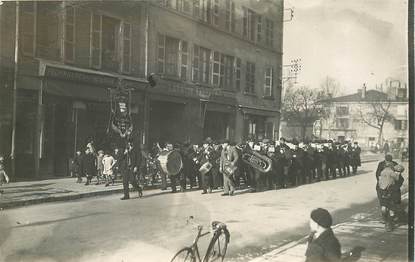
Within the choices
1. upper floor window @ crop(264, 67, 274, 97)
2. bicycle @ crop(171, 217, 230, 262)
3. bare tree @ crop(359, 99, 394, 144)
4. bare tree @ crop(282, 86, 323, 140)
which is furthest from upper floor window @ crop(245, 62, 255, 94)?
bicycle @ crop(171, 217, 230, 262)

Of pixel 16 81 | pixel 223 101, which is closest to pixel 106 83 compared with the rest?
pixel 16 81

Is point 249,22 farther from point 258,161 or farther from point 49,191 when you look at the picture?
point 49,191

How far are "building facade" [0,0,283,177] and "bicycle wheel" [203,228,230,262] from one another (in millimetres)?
939

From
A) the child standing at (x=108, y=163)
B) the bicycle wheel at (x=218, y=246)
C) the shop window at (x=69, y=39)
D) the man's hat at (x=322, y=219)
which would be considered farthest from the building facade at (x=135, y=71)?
the man's hat at (x=322, y=219)

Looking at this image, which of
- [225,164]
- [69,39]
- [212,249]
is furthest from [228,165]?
[69,39]

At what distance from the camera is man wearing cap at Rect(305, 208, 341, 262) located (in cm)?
305

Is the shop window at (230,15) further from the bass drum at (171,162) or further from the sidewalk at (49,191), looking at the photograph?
the sidewalk at (49,191)

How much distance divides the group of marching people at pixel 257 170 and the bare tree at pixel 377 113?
0.25 m

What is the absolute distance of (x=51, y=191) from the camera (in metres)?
4.41

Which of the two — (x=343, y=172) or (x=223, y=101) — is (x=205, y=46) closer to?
(x=223, y=101)

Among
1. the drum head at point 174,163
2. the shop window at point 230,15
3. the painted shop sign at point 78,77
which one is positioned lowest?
the drum head at point 174,163

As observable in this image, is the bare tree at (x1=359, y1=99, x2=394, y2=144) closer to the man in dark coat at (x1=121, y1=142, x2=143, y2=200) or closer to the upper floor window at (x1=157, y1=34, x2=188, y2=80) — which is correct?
the upper floor window at (x1=157, y1=34, x2=188, y2=80)

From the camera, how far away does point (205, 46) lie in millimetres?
4094

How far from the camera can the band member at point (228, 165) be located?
179 inches
